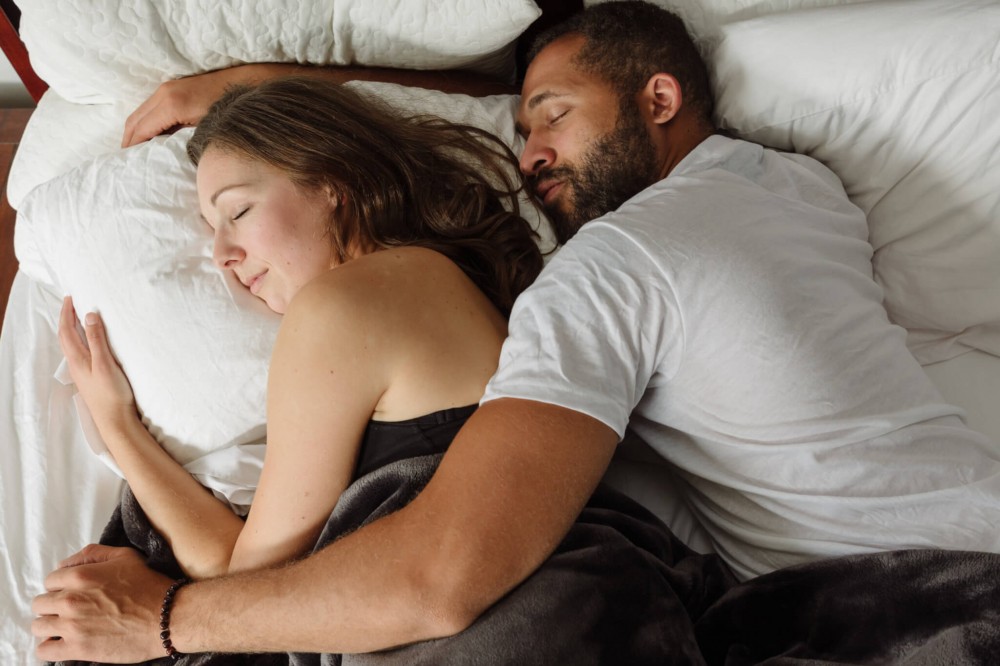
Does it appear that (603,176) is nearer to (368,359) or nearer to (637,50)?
(637,50)

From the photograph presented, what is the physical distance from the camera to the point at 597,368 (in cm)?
87

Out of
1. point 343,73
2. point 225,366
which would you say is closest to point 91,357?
point 225,366

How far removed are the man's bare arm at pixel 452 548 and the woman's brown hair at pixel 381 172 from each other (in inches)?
14.3

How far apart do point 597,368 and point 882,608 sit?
1.39ft

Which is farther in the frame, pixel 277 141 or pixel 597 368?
pixel 277 141

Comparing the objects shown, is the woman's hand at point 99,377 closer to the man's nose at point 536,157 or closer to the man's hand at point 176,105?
the man's hand at point 176,105

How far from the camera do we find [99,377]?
1.16 m

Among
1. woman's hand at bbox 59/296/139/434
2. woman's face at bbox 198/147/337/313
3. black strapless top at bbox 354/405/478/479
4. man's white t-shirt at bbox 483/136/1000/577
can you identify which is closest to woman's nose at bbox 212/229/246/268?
woman's face at bbox 198/147/337/313

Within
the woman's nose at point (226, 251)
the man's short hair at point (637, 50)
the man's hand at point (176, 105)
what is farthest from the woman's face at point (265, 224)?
the man's short hair at point (637, 50)

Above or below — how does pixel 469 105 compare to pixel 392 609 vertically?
above

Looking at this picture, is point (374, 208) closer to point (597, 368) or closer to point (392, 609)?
point (597, 368)

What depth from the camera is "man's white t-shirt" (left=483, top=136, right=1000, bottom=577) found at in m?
0.90

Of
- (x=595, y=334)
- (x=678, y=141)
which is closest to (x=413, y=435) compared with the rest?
(x=595, y=334)

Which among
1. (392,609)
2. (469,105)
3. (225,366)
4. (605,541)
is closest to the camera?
(392,609)
